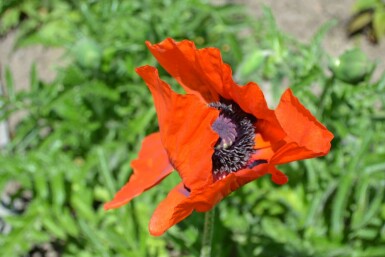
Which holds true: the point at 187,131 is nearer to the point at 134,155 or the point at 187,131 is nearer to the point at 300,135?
the point at 300,135

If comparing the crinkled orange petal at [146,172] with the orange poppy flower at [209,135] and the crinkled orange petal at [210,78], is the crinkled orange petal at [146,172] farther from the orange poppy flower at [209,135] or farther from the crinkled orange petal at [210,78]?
the crinkled orange petal at [210,78]

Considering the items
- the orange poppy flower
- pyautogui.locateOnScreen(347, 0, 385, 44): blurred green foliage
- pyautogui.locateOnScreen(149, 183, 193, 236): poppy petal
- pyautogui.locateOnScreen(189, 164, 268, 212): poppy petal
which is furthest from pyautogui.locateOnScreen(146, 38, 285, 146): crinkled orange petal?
pyautogui.locateOnScreen(347, 0, 385, 44): blurred green foliage

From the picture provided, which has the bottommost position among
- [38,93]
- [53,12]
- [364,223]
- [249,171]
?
[364,223]

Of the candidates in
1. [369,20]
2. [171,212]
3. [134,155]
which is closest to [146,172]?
[171,212]

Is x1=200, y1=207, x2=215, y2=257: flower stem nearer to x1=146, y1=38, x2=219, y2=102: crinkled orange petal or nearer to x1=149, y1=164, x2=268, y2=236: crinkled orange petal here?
x1=149, y1=164, x2=268, y2=236: crinkled orange petal

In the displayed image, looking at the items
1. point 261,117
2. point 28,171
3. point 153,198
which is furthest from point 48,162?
point 261,117

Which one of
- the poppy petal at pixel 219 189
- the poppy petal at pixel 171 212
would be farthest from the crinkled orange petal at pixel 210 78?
the poppy petal at pixel 171 212

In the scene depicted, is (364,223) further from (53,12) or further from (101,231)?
(53,12)

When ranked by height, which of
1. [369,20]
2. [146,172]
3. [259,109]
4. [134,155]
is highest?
[259,109]
